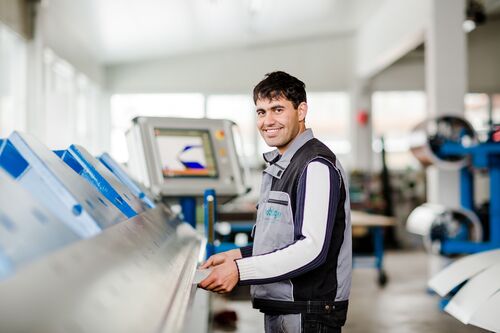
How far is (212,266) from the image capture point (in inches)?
70.6

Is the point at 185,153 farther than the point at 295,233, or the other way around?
the point at 185,153

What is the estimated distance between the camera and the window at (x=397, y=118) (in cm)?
1255

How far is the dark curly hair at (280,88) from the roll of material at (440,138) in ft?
14.4

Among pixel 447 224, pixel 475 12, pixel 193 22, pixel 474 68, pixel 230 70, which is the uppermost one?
pixel 193 22

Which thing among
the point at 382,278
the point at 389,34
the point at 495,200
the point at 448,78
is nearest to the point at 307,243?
the point at 495,200

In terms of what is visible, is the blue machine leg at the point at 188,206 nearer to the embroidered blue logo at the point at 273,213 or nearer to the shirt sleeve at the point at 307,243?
the embroidered blue logo at the point at 273,213

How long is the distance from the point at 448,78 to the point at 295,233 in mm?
5906

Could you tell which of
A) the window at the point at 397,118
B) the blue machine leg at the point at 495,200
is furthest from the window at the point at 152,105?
the blue machine leg at the point at 495,200

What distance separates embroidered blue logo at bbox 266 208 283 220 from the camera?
1782 millimetres

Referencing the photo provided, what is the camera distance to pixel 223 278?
162 cm

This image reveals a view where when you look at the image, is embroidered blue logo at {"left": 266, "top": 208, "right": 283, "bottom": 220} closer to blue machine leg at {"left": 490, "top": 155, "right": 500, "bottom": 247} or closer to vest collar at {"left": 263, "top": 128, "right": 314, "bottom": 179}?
vest collar at {"left": 263, "top": 128, "right": 314, "bottom": 179}

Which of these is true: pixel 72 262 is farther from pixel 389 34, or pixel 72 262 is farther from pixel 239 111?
pixel 239 111

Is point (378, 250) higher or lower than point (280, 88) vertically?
lower

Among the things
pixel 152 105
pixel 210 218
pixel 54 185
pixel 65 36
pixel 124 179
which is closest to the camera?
pixel 54 185
